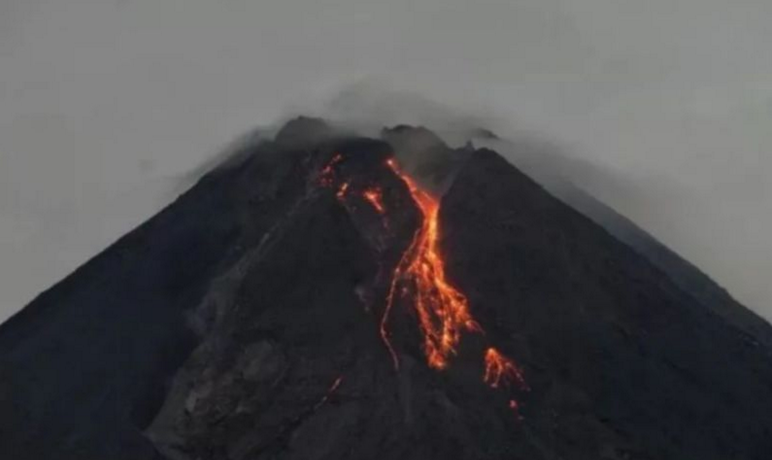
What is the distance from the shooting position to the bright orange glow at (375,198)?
52.3 meters

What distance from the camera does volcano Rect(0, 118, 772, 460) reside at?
46594 mm

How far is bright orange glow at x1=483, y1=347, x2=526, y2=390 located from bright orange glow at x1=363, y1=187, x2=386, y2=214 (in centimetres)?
552

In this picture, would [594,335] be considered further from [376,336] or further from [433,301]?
[376,336]

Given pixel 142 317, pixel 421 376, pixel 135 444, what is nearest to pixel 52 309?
pixel 142 317

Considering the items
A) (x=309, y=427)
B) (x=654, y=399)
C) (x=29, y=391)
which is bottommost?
(x=29, y=391)

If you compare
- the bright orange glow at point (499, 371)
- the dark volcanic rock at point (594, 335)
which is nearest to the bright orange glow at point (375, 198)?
the dark volcanic rock at point (594, 335)

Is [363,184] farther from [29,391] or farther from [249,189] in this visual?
[29,391]

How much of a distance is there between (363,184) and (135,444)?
31.4ft

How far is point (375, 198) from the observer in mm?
52500

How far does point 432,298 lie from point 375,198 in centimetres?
374

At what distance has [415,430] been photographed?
150 feet

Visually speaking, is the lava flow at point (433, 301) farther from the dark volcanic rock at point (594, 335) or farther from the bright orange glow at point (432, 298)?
the dark volcanic rock at point (594, 335)

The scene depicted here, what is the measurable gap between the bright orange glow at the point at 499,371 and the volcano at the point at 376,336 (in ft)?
0.14

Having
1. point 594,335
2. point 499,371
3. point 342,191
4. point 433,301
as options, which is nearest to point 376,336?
point 433,301
